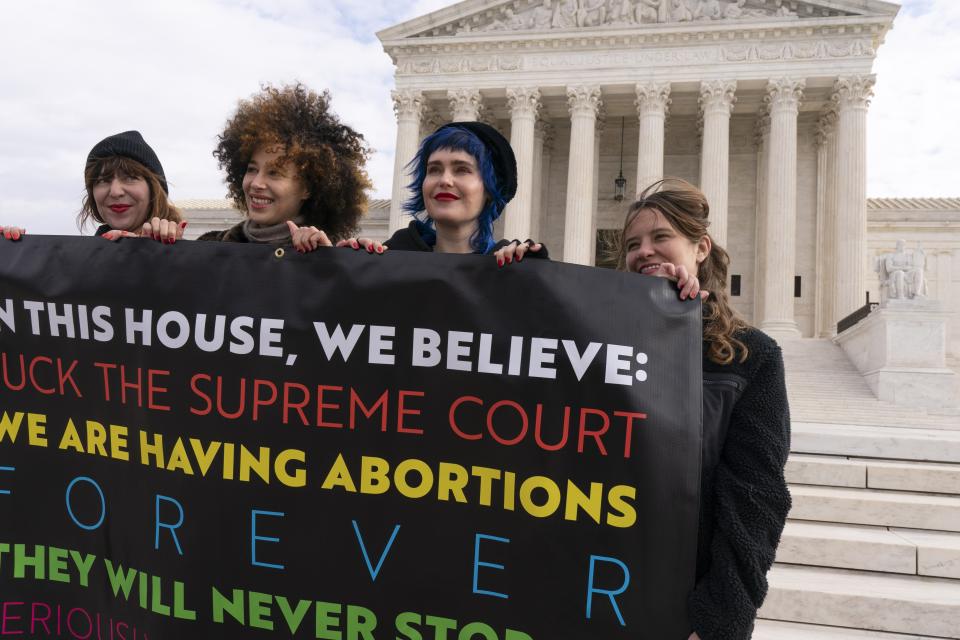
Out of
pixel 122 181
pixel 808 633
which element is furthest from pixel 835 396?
pixel 122 181

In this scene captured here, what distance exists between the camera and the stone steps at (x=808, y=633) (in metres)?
4.15

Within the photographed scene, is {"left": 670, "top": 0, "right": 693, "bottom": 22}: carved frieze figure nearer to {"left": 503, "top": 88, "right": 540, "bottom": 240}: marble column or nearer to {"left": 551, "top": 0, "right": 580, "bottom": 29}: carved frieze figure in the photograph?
{"left": 551, "top": 0, "right": 580, "bottom": 29}: carved frieze figure

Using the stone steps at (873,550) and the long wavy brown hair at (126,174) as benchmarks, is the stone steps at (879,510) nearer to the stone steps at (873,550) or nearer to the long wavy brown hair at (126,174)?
the stone steps at (873,550)

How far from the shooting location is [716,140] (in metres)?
28.7

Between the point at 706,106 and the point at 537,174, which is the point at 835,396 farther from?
the point at 537,174

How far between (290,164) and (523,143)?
92.4ft

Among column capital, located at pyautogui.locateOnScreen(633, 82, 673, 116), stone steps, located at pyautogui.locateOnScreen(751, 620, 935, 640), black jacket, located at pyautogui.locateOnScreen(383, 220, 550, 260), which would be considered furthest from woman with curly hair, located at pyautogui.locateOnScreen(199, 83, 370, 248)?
column capital, located at pyautogui.locateOnScreen(633, 82, 673, 116)

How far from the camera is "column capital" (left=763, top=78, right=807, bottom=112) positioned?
1118 inches

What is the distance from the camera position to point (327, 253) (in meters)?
2.62

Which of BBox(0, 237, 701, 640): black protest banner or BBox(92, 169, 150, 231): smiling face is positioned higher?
BBox(92, 169, 150, 231): smiling face

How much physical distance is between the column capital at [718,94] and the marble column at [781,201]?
152cm

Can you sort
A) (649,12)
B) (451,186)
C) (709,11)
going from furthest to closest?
(649,12) → (709,11) → (451,186)

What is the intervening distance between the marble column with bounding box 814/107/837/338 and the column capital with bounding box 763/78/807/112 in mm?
2500

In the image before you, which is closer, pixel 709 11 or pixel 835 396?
pixel 835 396
